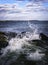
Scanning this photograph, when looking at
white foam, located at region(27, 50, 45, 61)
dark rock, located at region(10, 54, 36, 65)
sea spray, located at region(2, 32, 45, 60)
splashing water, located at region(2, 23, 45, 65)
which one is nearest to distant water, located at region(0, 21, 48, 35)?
sea spray, located at region(2, 32, 45, 60)

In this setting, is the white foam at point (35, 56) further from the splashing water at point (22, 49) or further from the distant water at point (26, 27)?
the distant water at point (26, 27)

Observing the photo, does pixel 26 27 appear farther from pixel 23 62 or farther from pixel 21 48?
pixel 23 62

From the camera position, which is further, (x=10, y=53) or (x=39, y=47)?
(x=39, y=47)

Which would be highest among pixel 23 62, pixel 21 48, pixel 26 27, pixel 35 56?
pixel 23 62

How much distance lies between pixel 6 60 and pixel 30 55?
7.25 feet

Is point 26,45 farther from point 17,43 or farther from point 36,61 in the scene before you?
point 36,61

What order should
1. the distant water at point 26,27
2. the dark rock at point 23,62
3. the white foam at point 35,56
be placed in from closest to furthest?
the dark rock at point 23,62, the white foam at point 35,56, the distant water at point 26,27

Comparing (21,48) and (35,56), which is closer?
(35,56)

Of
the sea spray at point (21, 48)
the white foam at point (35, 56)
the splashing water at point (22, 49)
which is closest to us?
the white foam at point (35, 56)

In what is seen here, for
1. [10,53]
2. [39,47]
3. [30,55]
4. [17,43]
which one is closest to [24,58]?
[30,55]

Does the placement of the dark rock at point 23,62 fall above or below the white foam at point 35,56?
above

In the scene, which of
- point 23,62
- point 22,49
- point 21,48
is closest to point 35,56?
point 23,62

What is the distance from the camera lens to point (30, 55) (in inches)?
622

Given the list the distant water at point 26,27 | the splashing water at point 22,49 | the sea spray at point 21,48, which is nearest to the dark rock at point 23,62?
the splashing water at point 22,49
